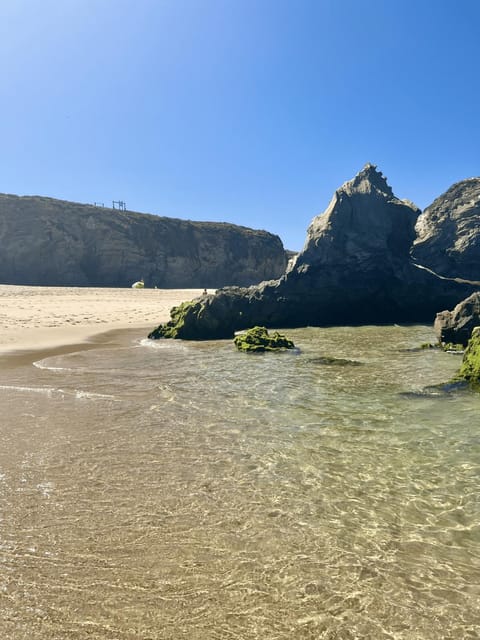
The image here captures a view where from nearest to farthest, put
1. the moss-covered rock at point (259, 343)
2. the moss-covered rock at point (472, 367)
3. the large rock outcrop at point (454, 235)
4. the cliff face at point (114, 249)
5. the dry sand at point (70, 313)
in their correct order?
the moss-covered rock at point (472, 367), the moss-covered rock at point (259, 343), the dry sand at point (70, 313), the large rock outcrop at point (454, 235), the cliff face at point (114, 249)

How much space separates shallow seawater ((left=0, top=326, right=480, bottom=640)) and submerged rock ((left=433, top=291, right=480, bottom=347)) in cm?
952

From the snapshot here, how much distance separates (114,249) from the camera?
232 feet

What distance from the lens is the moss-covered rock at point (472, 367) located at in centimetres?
1173

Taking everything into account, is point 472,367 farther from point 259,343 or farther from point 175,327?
point 175,327

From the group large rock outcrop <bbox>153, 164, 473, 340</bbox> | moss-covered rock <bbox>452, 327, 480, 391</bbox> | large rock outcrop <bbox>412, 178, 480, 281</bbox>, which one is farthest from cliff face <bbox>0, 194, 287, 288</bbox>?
moss-covered rock <bbox>452, 327, 480, 391</bbox>

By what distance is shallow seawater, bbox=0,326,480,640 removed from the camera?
3.53 meters

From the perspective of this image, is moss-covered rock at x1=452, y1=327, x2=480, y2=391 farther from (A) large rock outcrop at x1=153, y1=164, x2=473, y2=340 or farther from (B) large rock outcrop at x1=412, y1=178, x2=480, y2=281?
(B) large rock outcrop at x1=412, y1=178, x2=480, y2=281

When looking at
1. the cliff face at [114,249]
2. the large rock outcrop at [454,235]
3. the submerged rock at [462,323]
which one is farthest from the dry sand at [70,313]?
the cliff face at [114,249]

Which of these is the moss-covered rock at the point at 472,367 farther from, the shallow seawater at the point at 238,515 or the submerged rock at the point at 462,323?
the submerged rock at the point at 462,323

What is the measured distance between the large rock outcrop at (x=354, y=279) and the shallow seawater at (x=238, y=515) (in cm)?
2076

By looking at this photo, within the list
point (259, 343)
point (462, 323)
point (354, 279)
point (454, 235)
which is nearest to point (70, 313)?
point (259, 343)

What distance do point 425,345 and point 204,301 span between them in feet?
39.3

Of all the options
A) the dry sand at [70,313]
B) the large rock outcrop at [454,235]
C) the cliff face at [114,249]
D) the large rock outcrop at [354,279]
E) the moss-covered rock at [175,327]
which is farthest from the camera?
the cliff face at [114,249]

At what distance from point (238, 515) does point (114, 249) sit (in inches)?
2753
